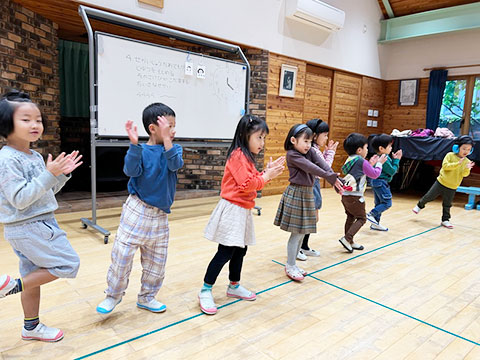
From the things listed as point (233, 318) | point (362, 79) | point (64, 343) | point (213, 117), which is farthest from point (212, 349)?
point (362, 79)

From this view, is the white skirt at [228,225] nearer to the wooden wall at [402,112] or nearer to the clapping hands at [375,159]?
the clapping hands at [375,159]

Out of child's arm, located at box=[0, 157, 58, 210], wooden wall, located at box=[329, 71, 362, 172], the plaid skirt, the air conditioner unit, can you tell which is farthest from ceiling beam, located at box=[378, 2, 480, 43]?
child's arm, located at box=[0, 157, 58, 210]

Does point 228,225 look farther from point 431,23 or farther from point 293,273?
point 431,23

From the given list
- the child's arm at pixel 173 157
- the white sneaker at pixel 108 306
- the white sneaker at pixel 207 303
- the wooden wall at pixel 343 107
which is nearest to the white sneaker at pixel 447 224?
the wooden wall at pixel 343 107

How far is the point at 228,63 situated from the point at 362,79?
4.04 meters

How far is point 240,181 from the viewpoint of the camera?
5.77ft

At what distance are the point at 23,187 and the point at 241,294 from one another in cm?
129

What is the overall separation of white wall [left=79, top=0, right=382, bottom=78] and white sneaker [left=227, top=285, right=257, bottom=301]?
3280 mm

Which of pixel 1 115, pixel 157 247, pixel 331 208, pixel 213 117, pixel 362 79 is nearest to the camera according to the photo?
pixel 1 115

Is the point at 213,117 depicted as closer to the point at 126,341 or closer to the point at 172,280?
the point at 172,280

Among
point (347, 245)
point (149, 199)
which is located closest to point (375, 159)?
point (347, 245)

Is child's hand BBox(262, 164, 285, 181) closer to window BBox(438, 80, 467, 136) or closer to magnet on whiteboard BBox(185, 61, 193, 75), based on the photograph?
magnet on whiteboard BBox(185, 61, 193, 75)

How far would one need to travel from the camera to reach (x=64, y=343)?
153 centimetres

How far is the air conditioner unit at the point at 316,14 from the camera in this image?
5324mm
